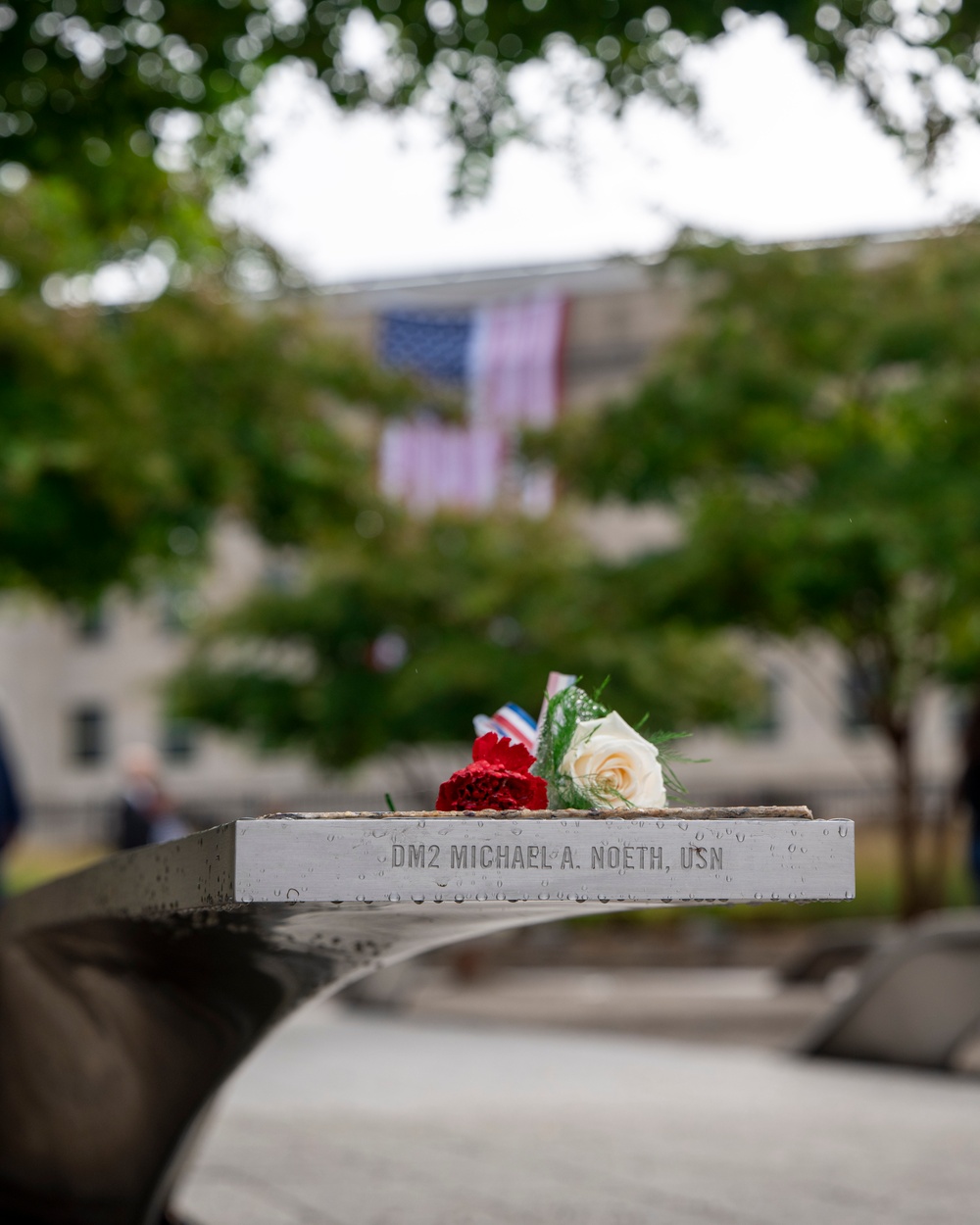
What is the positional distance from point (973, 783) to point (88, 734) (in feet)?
127

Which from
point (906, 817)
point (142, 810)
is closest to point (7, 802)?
point (142, 810)

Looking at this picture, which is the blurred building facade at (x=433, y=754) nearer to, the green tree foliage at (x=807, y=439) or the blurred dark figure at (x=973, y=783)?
the green tree foliage at (x=807, y=439)

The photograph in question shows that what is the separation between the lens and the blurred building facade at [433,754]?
30.7m

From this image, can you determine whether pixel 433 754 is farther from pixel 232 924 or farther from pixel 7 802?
pixel 232 924

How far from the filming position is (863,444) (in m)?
13.7

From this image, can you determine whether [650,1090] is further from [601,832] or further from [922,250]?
[922,250]

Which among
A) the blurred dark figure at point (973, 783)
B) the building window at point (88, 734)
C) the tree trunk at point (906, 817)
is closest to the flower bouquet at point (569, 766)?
the blurred dark figure at point (973, 783)

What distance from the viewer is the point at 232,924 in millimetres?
2791

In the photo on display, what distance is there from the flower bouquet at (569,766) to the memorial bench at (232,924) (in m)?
0.16

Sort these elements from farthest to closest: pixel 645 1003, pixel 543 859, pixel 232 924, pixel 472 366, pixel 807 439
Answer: pixel 472 366 < pixel 645 1003 < pixel 807 439 < pixel 232 924 < pixel 543 859

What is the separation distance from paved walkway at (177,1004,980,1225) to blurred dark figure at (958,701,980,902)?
110cm

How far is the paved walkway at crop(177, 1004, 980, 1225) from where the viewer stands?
4.80 meters

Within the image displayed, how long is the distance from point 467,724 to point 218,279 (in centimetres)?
890

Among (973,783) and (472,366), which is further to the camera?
(472,366)
